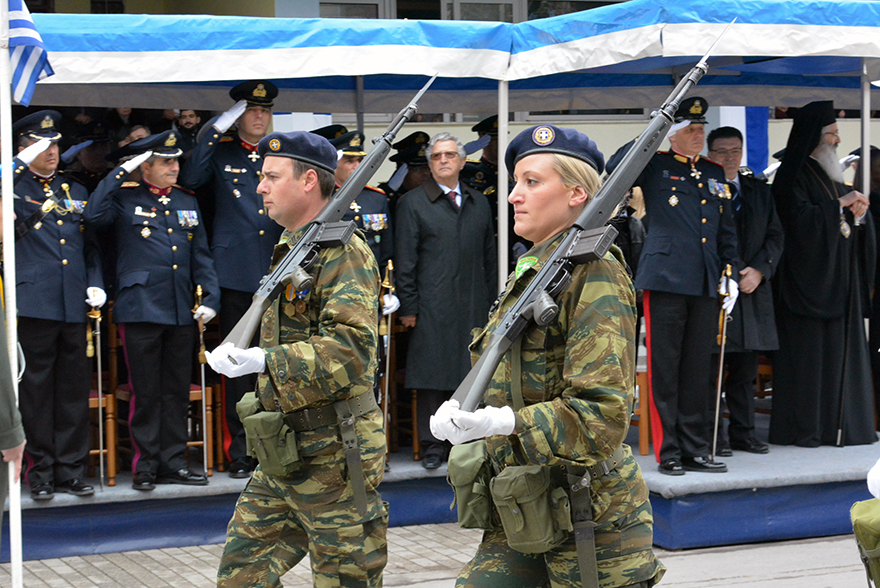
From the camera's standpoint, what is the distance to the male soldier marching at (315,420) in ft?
11.4

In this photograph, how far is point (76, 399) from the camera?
19.1 ft

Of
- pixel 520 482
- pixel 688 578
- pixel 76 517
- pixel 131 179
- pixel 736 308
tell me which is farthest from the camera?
pixel 736 308

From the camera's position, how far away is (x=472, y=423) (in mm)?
2531

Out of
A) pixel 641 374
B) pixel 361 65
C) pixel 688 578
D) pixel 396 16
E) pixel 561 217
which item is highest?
pixel 396 16

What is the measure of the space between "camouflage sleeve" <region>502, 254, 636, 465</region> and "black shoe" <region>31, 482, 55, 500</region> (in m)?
3.70

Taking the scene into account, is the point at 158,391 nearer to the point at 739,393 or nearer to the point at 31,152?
the point at 31,152

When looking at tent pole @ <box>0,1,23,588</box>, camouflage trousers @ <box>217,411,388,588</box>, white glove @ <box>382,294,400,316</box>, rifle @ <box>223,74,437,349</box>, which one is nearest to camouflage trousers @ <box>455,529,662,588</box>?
camouflage trousers @ <box>217,411,388,588</box>

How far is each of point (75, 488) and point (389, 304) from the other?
6.51 feet

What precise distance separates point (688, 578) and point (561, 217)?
2.90 metres

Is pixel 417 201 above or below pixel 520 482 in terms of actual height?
above

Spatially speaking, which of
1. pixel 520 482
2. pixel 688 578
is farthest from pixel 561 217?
pixel 688 578

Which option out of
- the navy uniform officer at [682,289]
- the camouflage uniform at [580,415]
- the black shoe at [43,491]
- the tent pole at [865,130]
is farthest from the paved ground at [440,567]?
the camouflage uniform at [580,415]

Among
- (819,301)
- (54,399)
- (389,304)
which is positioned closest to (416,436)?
(389,304)

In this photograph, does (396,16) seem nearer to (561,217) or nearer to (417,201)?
(417,201)
